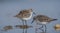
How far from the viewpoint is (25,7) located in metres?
1.80

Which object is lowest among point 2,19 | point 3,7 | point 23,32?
point 23,32

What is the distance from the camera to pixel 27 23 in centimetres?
151

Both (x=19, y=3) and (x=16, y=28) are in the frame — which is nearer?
(x=16, y=28)

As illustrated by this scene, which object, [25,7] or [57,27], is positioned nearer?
[57,27]

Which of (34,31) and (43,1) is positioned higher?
(43,1)

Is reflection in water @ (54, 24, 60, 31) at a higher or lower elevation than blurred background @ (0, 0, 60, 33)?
lower

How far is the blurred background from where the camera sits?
1.52 meters

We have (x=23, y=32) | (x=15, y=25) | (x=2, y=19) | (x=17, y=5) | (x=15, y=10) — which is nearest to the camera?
(x=23, y=32)

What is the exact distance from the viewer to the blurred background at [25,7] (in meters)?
1.52

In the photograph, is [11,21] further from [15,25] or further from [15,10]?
[15,10]

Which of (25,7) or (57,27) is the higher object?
(25,7)

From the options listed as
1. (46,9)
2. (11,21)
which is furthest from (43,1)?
(11,21)

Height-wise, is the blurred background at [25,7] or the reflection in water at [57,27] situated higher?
the blurred background at [25,7]

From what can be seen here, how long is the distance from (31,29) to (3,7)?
55cm
